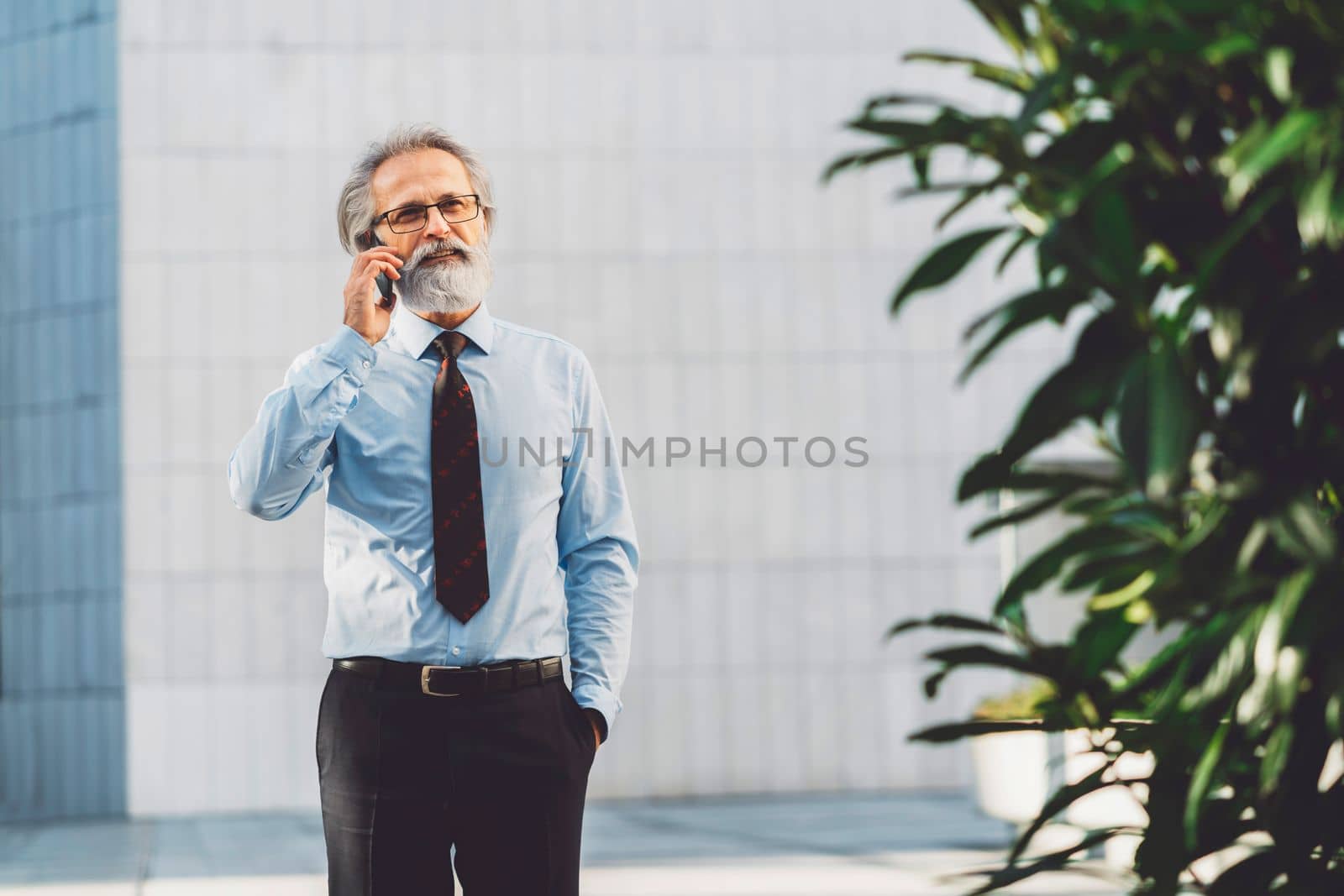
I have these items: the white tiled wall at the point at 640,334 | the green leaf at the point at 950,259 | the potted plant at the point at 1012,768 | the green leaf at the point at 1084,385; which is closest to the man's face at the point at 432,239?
the green leaf at the point at 950,259

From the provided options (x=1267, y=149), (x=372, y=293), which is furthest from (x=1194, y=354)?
(x=372, y=293)

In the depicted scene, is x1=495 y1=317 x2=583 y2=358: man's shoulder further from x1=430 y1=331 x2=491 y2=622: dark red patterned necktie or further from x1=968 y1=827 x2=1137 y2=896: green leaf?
x1=968 y1=827 x2=1137 y2=896: green leaf

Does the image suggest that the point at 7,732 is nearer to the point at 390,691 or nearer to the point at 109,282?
the point at 109,282

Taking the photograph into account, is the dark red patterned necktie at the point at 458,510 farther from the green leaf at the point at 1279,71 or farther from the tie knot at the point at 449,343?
the green leaf at the point at 1279,71

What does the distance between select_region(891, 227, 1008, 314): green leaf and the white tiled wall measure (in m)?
8.64

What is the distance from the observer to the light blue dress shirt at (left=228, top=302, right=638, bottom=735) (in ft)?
8.47

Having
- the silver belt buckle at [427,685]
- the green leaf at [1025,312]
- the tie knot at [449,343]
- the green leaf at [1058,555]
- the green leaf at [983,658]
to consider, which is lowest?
the silver belt buckle at [427,685]

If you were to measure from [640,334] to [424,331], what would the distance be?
7402 millimetres

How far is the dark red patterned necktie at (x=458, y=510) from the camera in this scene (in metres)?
2.59

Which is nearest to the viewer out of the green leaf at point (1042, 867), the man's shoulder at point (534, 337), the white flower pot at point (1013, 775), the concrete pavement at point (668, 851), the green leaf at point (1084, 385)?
the green leaf at point (1084, 385)

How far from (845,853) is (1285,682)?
660cm

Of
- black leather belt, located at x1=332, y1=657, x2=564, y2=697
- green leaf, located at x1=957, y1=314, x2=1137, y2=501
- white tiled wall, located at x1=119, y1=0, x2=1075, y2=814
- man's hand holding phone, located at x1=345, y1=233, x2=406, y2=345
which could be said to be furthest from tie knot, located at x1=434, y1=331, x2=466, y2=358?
white tiled wall, located at x1=119, y1=0, x2=1075, y2=814

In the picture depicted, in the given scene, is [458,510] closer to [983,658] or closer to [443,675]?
[443,675]

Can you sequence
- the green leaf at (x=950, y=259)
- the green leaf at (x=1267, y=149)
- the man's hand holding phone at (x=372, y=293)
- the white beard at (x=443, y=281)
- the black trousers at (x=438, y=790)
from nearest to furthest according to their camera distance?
the green leaf at (x=1267, y=149) → the green leaf at (x=950, y=259) → the black trousers at (x=438, y=790) → the man's hand holding phone at (x=372, y=293) → the white beard at (x=443, y=281)
